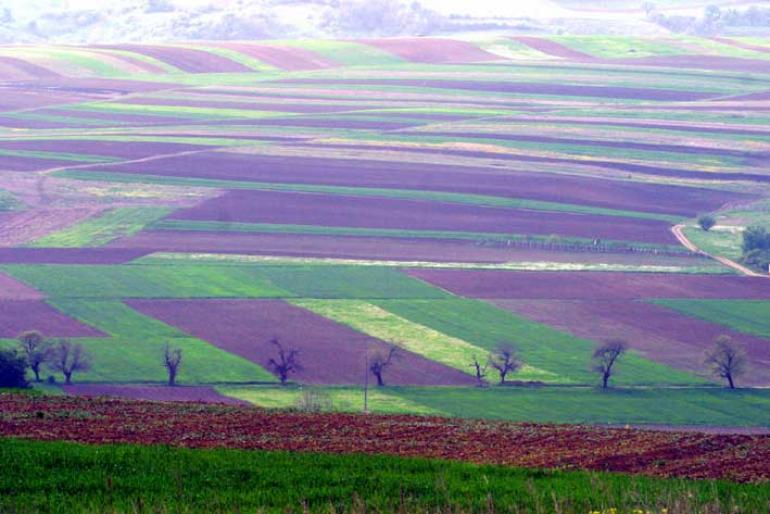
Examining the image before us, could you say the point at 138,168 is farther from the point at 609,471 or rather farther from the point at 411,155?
the point at 609,471

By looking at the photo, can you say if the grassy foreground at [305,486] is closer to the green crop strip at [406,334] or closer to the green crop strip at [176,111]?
the green crop strip at [406,334]

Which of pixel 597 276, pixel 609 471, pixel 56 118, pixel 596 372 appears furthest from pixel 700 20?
pixel 609 471

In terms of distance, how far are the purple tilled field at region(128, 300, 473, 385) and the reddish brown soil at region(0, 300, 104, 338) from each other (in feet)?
9.87

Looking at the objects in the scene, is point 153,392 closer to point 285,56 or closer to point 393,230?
point 393,230

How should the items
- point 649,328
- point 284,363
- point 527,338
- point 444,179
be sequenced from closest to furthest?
point 284,363 < point 527,338 < point 649,328 < point 444,179

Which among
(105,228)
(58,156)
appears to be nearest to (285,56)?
(58,156)

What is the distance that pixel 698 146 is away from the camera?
88.9m

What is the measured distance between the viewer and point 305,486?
16812 millimetres

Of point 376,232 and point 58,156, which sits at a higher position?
point 58,156

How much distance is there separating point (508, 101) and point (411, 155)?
83.8 feet

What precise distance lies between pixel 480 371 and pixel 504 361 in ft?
2.82

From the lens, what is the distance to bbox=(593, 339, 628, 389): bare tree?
142ft

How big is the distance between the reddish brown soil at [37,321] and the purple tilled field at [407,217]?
57.5ft

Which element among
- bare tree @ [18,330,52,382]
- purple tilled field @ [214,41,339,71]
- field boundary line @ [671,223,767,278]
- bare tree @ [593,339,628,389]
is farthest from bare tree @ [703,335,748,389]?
purple tilled field @ [214,41,339,71]
